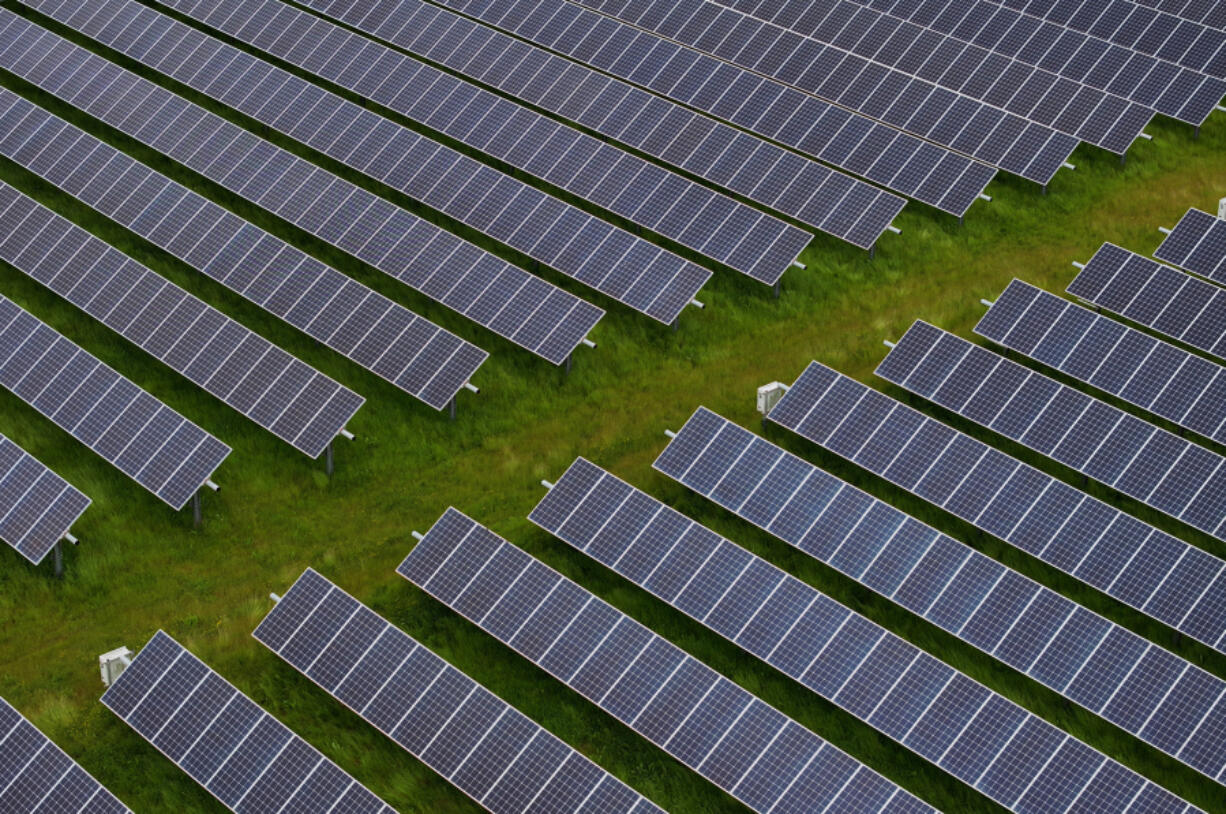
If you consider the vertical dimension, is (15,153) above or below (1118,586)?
above

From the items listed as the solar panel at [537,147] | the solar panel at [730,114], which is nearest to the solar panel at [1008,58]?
the solar panel at [730,114]

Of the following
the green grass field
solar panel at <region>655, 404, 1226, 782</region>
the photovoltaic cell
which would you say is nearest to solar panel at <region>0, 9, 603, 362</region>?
the green grass field

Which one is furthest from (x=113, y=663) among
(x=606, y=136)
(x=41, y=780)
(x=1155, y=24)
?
(x=1155, y=24)

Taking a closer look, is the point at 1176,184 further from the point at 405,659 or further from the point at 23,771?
the point at 23,771

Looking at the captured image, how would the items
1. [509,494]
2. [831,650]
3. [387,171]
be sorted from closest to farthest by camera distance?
[831,650], [509,494], [387,171]

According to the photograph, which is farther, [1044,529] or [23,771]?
[1044,529]

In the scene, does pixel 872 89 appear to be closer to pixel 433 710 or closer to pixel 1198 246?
pixel 1198 246

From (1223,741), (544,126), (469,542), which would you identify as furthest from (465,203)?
(1223,741)
